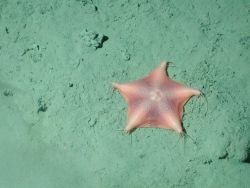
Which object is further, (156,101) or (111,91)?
(111,91)

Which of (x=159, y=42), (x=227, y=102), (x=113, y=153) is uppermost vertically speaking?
(x=159, y=42)

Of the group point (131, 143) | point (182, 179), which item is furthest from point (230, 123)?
point (131, 143)

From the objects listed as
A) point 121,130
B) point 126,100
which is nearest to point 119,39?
point 126,100

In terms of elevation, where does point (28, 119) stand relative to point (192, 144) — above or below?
above

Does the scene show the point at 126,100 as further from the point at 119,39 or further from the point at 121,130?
the point at 119,39

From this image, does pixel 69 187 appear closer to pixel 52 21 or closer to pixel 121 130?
pixel 121 130

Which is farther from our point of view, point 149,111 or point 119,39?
point 119,39
